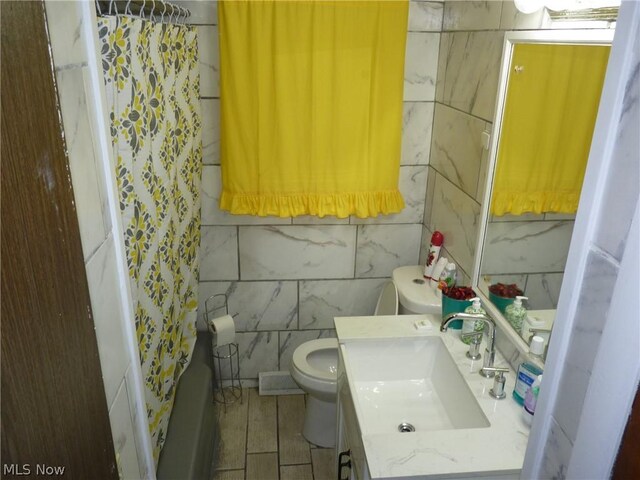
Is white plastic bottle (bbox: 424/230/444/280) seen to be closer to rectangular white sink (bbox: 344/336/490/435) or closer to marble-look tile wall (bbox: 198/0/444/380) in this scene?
marble-look tile wall (bbox: 198/0/444/380)

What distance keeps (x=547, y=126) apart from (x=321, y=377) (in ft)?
5.07

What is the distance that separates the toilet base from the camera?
106 inches

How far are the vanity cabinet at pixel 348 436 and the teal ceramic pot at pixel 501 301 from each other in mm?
623

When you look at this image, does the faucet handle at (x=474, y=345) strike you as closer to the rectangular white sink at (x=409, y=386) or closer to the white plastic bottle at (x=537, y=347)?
the rectangular white sink at (x=409, y=386)

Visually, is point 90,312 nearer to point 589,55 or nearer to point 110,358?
point 110,358

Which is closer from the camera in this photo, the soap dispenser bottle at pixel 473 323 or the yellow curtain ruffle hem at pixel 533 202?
the yellow curtain ruffle hem at pixel 533 202

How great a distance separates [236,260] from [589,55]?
6.41ft

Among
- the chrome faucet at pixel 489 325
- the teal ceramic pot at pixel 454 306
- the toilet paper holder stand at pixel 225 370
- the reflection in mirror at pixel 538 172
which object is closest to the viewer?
the reflection in mirror at pixel 538 172

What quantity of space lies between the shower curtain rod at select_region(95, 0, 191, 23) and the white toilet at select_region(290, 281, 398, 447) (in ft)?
5.18

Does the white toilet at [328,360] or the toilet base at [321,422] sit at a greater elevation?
the white toilet at [328,360]

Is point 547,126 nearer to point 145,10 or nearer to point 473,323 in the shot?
point 473,323

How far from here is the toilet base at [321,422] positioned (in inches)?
106

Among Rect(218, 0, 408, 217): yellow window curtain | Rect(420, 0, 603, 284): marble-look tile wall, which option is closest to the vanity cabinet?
Rect(420, 0, 603, 284): marble-look tile wall

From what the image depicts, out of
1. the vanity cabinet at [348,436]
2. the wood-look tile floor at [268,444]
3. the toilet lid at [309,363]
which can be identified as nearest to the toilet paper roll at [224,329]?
the toilet lid at [309,363]
